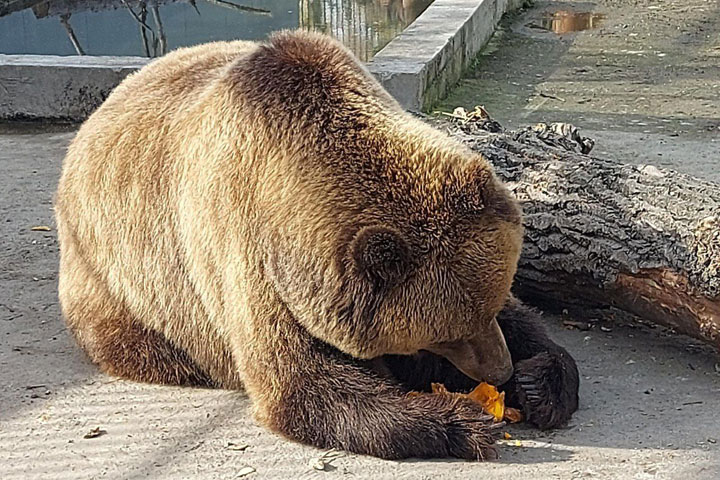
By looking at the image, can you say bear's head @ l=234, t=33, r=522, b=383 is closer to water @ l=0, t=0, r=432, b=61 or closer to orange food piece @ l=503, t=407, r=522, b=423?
orange food piece @ l=503, t=407, r=522, b=423

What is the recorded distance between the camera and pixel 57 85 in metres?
8.00

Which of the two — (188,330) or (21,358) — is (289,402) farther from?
(21,358)

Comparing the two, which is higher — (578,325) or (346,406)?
(346,406)

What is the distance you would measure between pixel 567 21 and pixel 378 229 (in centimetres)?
895

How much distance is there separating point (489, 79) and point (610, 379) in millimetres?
5353

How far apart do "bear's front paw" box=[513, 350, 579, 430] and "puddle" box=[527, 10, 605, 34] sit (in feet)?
25.4

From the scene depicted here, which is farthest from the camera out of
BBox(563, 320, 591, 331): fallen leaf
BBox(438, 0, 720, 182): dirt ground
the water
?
the water

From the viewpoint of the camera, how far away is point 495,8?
10953 millimetres

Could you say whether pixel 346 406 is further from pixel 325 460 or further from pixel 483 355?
pixel 483 355

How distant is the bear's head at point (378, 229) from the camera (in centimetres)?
335

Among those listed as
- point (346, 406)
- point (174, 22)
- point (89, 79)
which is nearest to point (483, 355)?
point (346, 406)

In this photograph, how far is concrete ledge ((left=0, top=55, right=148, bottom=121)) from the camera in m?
7.93

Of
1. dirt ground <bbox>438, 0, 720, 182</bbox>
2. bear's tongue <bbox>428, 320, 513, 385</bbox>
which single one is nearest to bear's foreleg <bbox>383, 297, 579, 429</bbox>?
bear's tongue <bbox>428, 320, 513, 385</bbox>

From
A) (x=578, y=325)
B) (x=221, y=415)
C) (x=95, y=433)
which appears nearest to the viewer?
(x=95, y=433)
